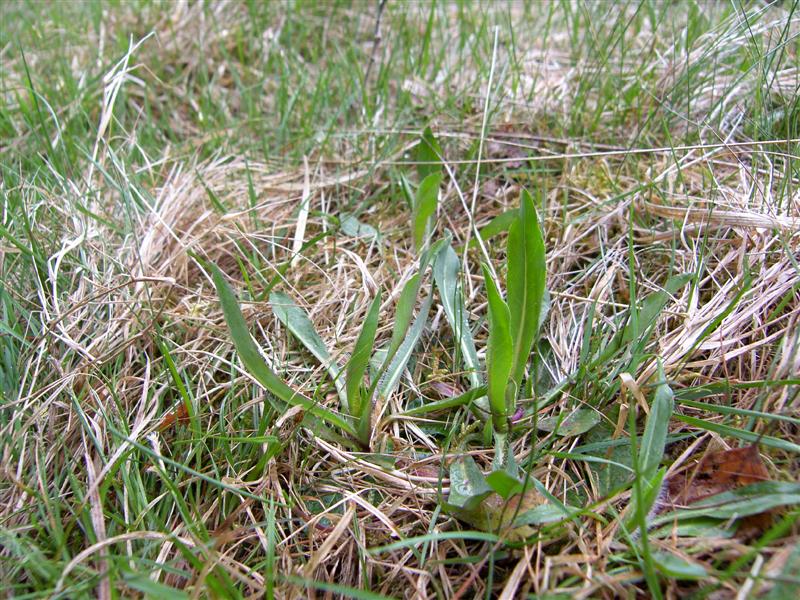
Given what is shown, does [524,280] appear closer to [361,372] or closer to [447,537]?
[361,372]

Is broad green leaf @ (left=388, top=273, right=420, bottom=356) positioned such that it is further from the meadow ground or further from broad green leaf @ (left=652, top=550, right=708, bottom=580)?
broad green leaf @ (left=652, top=550, right=708, bottom=580)

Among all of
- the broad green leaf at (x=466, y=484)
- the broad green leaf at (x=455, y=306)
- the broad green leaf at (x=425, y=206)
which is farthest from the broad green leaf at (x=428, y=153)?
the broad green leaf at (x=466, y=484)

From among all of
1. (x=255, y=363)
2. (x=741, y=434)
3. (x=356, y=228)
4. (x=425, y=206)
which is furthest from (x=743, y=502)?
(x=356, y=228)

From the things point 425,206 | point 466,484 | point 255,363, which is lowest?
point 466,484

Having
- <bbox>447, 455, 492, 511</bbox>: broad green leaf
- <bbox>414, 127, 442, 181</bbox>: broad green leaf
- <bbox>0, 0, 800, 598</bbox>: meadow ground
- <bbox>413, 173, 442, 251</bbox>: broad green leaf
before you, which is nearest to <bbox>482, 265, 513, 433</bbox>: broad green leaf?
<bbox>0, 0, 800, 598</bbox>: meadow ground

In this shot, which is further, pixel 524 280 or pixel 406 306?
pixel 406 306

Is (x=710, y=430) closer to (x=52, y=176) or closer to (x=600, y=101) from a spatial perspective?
(x=600, y=101)

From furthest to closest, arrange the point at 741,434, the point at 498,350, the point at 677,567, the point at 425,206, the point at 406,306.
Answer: the point at 425,206, the point at 406,306, the point at 498,350, the point at 741,434, the point at 677,567

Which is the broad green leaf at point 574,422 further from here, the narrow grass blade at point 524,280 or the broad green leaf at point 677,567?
the broad green leaf at point 677,567
